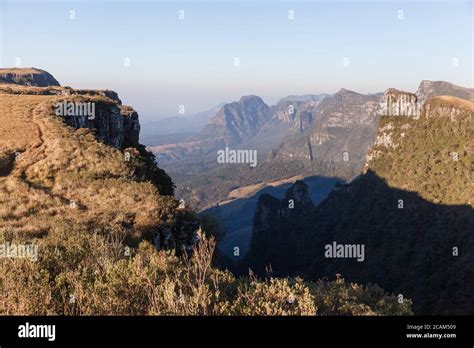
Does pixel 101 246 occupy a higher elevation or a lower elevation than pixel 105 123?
lower

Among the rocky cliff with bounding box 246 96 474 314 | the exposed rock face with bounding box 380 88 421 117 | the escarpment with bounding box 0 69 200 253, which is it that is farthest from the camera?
the exposed rock face with bounding box 380 88 421 117

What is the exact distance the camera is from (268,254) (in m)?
182

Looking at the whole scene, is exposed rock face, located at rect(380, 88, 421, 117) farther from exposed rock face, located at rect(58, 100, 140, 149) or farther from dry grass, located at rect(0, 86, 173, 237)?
dry grass, located at rect(0, 86, 173, 237)

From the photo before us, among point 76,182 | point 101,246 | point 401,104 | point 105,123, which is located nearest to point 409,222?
point 401,104

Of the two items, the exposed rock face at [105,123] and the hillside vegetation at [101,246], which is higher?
the exposed rock face at [105,123]

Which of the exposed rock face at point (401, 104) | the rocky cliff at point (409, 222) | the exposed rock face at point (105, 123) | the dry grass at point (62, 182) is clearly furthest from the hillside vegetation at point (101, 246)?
the exposed rock face at point (401, 104)

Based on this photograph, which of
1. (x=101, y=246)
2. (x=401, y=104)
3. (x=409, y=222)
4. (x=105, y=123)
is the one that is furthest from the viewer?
(x=401, y=104)

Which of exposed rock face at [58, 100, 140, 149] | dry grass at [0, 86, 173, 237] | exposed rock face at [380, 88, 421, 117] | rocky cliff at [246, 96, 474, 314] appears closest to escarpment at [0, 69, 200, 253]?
dry grass at [0, 86, 173, 237]

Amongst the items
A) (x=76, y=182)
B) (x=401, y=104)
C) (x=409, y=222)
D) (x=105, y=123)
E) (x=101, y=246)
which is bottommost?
(x=409, y=222)

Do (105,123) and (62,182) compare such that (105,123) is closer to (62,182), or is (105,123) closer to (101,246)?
(62,182)

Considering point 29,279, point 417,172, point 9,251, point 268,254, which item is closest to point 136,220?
point 9,251

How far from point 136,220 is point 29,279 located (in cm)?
1220

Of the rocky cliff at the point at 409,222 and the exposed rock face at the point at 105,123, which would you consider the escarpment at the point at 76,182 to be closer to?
the exposed rock face at the point at 105,123
